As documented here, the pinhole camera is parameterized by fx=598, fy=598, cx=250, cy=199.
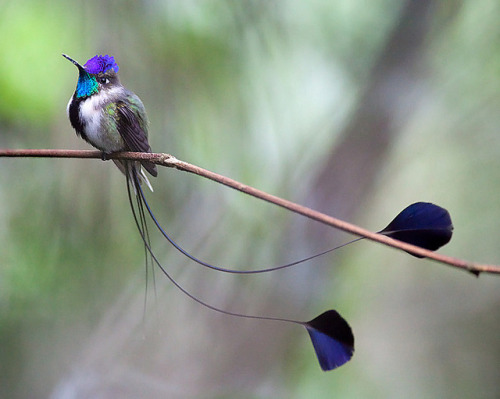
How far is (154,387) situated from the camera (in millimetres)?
1612

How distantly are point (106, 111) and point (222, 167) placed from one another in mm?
958

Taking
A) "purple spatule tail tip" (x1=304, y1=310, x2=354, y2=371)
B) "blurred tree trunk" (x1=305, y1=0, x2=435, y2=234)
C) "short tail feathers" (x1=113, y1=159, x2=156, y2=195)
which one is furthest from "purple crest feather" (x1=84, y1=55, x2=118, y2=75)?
"blurred tree trunk" (x1=305, y1=0, x2=435, y2=234)

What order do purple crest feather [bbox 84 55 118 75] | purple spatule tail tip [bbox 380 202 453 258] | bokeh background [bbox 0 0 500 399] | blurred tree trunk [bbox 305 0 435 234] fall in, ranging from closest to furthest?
purple spatule tail tip [bbox 380 202 453 258], purple crest feather [bbox 84 55 118 75], bokeh background [bbox 0 0 500 399], blurred tree trunk [bbox 305 0 435 234]

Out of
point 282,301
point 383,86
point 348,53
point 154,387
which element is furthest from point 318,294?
point 348,53

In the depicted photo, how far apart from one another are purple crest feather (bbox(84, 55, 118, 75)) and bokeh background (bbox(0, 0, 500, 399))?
71 centimetres

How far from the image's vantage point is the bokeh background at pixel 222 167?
5.08 feet

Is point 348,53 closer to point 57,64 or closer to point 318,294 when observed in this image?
point 318,294

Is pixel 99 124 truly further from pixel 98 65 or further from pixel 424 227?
pixel 424 227

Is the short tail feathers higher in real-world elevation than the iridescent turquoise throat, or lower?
lower

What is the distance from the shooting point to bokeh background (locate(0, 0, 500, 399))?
5.08 feet

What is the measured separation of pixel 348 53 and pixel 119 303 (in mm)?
1016

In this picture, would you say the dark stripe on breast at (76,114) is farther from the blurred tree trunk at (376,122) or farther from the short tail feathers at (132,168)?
the blurred tree trunk at (376,122)

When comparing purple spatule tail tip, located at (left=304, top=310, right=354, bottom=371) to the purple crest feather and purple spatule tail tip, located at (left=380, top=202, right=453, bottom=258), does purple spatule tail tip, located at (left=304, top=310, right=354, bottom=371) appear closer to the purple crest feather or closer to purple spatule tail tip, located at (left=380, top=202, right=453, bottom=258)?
purple spatule tail tip, located at (left=380, top=202, right=453, bottom=258)

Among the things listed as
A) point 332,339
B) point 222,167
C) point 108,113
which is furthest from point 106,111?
point 222,167
